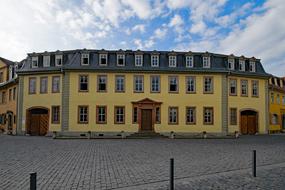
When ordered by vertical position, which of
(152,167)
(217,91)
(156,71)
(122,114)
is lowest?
(152,167)

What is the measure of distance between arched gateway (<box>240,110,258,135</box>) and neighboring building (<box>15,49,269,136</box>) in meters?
1.32

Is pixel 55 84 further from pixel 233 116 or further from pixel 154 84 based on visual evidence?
pixel 233 116

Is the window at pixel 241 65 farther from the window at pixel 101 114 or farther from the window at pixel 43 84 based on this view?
the window at pixel 43 84

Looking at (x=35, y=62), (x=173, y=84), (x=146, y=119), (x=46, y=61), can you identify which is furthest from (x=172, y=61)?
(x=35, y=62)

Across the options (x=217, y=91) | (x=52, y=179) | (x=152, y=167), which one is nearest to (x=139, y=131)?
(x=217, y=91)

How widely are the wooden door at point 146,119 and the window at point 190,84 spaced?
474 cm

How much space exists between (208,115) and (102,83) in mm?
11739

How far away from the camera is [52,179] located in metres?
7.95

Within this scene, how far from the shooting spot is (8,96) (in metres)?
35.8

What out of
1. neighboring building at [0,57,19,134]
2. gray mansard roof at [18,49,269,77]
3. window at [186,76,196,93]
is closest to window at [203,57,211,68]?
gray mansard roof at [18,49,269,77]

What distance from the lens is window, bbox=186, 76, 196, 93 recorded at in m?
30.4

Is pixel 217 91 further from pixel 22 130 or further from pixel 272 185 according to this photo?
pixel 272 185

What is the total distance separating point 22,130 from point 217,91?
70.8 ft

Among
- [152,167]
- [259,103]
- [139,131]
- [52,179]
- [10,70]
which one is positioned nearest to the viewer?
[52,179]
